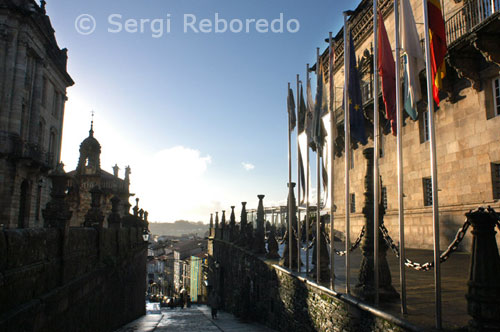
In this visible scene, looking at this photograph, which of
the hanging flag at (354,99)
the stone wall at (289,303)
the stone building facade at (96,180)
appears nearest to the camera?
the stone wall at (289,303)

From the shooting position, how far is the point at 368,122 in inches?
709

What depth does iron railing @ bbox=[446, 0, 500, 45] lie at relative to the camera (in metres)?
10.8

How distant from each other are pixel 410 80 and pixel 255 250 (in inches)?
489

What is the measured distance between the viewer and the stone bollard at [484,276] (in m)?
4.18

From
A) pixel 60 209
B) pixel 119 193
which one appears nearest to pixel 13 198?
pixel 119 193

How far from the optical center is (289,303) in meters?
11.0

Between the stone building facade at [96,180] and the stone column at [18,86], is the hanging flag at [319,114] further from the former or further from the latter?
the stone building facade at [96,180]

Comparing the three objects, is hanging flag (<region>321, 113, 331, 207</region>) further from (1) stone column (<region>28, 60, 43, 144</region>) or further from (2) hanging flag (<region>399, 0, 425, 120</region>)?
(1) stone column (<region>28, 60, 43, 144</region>)

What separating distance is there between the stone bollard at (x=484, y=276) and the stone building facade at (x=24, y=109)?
939 inches

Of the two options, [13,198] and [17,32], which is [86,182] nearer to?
[13,198]

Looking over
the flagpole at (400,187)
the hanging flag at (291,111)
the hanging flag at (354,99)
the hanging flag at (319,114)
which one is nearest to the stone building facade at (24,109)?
the hanging flag at (291,111)

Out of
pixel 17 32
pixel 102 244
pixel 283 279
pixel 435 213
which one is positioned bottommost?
pixel 283 279

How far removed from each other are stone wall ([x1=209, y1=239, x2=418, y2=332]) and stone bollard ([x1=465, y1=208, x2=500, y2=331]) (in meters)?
0.89

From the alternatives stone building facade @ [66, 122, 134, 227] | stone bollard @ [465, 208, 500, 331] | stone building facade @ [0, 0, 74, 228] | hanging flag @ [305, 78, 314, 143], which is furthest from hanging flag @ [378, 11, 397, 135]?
stone building facade @ [66, 122, 134, 227]
